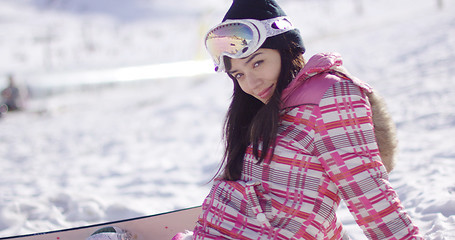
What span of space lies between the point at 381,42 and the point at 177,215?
8.38m

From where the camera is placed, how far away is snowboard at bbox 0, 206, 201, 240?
6.10ft

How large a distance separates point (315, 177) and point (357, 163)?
0.43 feet

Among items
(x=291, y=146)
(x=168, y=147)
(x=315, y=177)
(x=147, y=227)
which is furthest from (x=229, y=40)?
(x=168, y=147)

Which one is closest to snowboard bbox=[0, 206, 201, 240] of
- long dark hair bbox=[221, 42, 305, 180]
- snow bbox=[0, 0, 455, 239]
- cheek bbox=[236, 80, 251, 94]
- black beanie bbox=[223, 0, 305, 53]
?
snow bbox=[0, 0, 455, 239]

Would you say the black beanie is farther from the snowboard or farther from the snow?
the snow

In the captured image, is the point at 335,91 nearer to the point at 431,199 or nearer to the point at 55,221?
the point at 431,199

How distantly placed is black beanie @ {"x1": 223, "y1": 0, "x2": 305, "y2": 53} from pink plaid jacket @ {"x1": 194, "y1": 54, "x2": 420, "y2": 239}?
14cm

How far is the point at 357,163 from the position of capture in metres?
1.12

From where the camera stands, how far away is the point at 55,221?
2682mm

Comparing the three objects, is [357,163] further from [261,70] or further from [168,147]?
[168,147]

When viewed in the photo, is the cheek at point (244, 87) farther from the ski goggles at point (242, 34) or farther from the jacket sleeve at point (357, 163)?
the jacket sleeve at point (357, 163)

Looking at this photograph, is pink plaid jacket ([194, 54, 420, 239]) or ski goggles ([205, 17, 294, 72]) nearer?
pink plaid jacket ([194, 54, 420, 239])

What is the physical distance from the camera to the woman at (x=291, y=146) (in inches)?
44.4

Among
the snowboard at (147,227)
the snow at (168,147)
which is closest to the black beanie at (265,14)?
the snowboard at (147,227)
